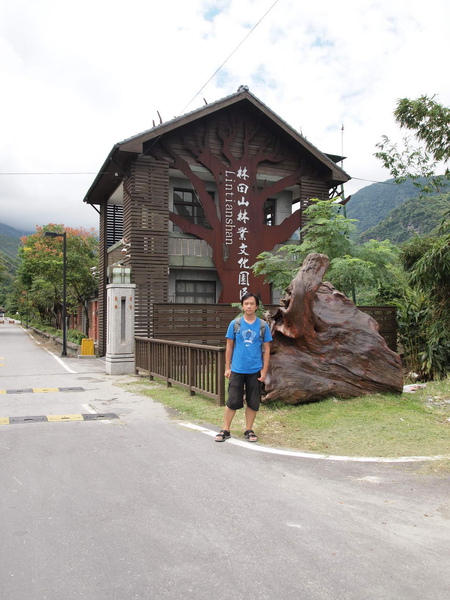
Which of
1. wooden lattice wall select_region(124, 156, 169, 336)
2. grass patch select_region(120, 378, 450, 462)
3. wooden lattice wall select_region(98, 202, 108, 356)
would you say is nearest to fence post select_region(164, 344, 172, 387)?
grass patch select_region(120, 378, 450, 462)

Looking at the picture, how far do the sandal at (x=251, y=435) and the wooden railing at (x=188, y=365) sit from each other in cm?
191

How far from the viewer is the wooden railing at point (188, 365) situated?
26.6 feet

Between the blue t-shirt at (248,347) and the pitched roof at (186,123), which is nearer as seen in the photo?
the blue t-shirt at (248,347)

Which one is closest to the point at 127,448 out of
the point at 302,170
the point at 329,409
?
the point at 329,409

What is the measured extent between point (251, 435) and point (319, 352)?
2.45m

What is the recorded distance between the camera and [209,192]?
18.4 m

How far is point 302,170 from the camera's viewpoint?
18.9 meters

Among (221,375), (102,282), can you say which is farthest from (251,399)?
(102,282)

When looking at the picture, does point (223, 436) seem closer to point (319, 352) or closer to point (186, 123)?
point (319, 352)

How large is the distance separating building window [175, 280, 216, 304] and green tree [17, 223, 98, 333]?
12.9 m

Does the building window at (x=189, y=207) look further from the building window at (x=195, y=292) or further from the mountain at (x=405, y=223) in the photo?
the mountain at (x=405, y=223)

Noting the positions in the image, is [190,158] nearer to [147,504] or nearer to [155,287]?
[155,287]

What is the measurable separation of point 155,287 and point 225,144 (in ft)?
18.6

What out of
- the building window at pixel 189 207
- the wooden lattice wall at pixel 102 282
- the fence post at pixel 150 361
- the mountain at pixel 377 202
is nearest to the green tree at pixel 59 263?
the wooden lattice wall at pixel 102 282
